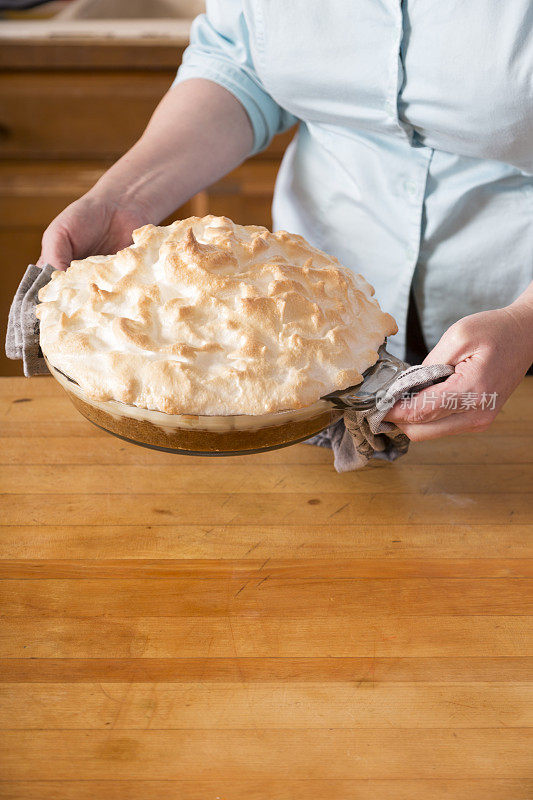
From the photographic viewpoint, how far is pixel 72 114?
1868 mm

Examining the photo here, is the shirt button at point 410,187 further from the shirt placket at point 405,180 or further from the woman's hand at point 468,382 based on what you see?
the woman's hand at point 468,382

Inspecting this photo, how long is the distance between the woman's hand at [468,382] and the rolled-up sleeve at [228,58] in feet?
1.74

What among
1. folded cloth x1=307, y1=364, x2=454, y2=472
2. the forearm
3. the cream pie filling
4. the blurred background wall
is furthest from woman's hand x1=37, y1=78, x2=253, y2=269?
the blurred background wall

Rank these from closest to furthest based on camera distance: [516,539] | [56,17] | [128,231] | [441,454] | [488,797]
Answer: [488,797], [516,539], [441,454], [128,231], [56,17]

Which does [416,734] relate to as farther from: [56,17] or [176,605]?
[56,17]

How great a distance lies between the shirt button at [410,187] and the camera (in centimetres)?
94

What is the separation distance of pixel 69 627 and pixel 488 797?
0.33 m

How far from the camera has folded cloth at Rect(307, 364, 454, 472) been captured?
652 mm

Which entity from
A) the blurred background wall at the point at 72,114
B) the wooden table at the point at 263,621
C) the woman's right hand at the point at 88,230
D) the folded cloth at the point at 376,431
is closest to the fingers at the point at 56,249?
the woman's right hand at the point at 88,230

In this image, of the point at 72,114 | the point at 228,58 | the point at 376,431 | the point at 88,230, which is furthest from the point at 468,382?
the point at 72,114

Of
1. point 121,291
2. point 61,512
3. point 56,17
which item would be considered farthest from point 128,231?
point 56,17

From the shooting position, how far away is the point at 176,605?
2.08 feet

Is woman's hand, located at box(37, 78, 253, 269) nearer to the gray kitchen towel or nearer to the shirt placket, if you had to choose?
the gray kitchen towel

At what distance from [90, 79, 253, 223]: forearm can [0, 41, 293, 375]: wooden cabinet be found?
856mm
